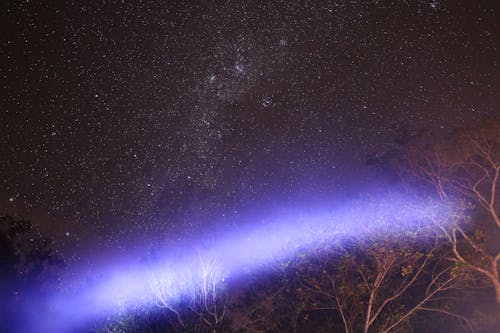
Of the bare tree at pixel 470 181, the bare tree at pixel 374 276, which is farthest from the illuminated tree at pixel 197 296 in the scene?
the bare tree at pixel 470 181

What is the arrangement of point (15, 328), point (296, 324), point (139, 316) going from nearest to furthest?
point (296, 324), point (139, 316), point (15, 328)

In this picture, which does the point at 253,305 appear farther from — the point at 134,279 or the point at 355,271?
the point at 134,279

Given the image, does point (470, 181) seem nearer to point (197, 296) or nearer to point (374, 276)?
point (374, 276)

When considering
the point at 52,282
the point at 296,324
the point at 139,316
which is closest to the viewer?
the point at 296,324

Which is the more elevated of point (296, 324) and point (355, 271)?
point (355, 271)

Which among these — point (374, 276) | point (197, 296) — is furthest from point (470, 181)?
point (197, 296)

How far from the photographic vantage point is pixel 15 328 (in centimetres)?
2430

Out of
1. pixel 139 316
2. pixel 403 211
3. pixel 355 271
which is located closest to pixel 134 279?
pixel 139 316

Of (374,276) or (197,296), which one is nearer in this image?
(374,276)

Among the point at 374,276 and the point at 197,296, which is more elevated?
the point at 197,296

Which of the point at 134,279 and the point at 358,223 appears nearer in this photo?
the point at 358,223

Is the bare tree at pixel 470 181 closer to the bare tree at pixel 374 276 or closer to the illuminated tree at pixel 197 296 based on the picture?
the bare tree at pixel 374 276

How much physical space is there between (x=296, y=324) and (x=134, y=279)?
501 inches

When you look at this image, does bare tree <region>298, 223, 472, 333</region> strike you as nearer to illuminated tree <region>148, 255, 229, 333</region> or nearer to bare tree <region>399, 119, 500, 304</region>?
bare tree <region>399, 119, 500, 304</region>
